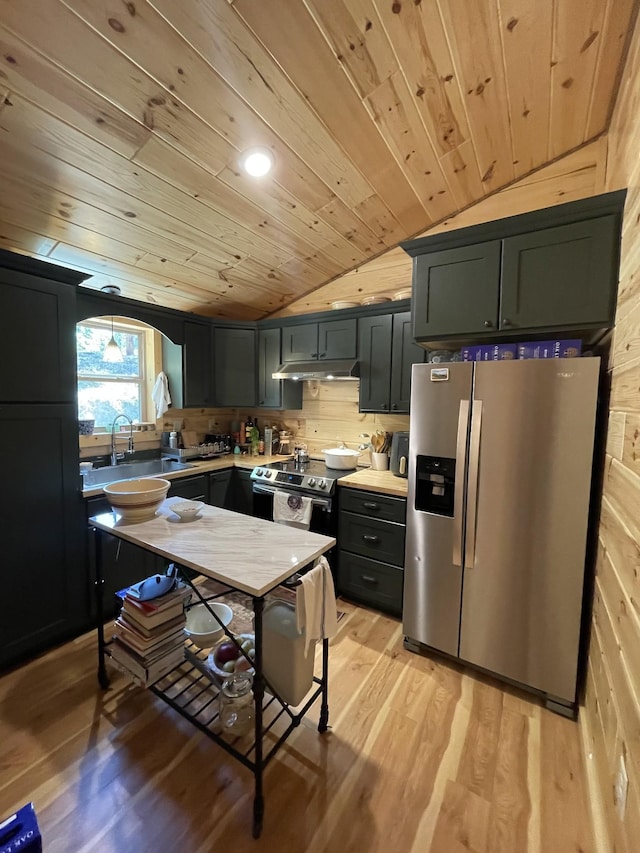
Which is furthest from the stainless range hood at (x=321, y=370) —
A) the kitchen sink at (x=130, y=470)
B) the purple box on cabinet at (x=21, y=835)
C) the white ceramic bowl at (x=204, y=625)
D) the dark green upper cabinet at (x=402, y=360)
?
the purple box on cabinet at (x=21, y=835)

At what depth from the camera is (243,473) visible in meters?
3.22

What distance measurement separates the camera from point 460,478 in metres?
1.89

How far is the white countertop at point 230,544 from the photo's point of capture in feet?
4.10

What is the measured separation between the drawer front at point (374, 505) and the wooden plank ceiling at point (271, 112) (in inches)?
75.2

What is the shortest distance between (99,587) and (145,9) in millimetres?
2398

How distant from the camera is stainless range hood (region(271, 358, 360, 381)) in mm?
2891

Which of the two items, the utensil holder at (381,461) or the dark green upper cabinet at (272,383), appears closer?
the utensil holder at (381,461)

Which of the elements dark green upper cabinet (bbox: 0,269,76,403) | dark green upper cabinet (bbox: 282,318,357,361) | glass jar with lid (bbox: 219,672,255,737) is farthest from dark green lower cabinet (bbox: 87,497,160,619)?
dark green upper cabinet (bbox: 282,318,357,361)

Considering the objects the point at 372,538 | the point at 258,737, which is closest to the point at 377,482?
the point at 372,538

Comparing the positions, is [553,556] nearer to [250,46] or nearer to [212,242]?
[250,46]

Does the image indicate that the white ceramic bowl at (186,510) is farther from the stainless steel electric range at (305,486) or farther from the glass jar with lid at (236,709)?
the stainless steel electric range at (305,486)

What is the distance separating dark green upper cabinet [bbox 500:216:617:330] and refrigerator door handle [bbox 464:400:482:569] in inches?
20.7

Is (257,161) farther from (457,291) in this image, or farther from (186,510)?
(186,510)

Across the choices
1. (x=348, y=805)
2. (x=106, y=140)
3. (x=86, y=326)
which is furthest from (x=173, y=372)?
(x=348, y=805)
